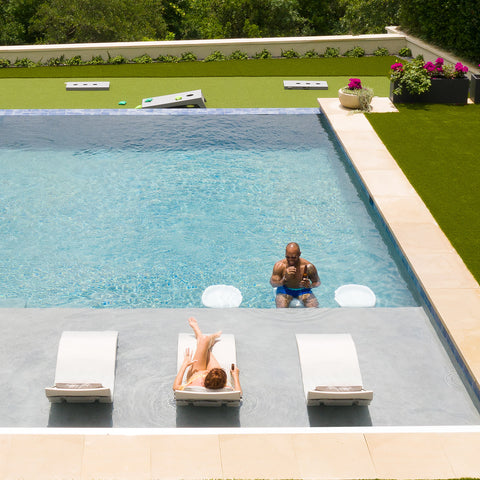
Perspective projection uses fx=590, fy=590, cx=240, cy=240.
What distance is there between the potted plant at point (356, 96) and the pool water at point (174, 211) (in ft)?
3.66

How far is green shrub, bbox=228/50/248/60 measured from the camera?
24797mm

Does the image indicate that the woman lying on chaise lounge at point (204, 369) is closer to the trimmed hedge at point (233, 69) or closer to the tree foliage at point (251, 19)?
the trimmed hedge at point (233, 69)

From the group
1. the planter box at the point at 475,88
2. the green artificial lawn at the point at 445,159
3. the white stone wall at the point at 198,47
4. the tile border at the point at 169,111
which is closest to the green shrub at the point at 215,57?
the white stone wall at the point at 198,47

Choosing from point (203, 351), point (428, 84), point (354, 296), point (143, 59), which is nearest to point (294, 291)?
point (354, 296)

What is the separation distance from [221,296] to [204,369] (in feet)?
8.78

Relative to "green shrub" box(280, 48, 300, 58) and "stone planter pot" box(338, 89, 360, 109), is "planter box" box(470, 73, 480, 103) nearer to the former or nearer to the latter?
"stone planter pot" box(338, 89, 360, 109)

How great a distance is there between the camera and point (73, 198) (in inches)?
538

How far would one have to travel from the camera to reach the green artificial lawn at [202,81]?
19578 millimetres

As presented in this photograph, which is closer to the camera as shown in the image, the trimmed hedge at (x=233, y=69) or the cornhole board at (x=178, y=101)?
the cornhole board at (x=178, y=101)

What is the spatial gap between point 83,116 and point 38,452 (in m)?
13.0

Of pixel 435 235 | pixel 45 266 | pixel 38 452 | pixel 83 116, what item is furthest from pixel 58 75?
pixel 38 452

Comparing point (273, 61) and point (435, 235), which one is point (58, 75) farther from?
point (435, 235)

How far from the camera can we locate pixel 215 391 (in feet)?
22.8

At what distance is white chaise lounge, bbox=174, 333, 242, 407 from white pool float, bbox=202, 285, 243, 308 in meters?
1.90
